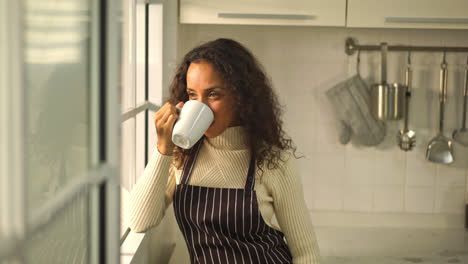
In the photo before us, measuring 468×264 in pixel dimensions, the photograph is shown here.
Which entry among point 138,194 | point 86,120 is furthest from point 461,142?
point 86,120

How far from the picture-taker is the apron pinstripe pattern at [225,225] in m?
1.11

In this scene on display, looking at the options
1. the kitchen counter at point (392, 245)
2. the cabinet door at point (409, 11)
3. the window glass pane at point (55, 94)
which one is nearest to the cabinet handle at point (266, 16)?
the cabinet door at point (409, 11)

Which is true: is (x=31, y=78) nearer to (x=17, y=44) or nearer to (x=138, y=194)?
(x=17, y=44)

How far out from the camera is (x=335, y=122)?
205cm

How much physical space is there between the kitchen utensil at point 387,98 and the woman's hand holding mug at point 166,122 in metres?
1.07

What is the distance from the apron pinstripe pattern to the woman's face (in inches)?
5.4

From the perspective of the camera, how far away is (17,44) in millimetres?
318

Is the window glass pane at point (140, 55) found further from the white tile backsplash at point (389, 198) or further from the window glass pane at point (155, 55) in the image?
the white tile backsplash at point (389, 198)

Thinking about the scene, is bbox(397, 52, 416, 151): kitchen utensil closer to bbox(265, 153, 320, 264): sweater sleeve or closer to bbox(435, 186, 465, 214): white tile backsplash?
bbox(435, 186, 465, 214): white tile backsplash

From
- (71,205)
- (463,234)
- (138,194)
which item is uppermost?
(71,205)

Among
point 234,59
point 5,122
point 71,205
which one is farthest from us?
point 234,59

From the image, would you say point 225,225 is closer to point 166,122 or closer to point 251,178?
point 251,178

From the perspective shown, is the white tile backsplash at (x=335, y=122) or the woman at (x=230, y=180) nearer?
the woman at (x=230, y=180)

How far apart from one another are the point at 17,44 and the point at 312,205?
1874 millimetres
